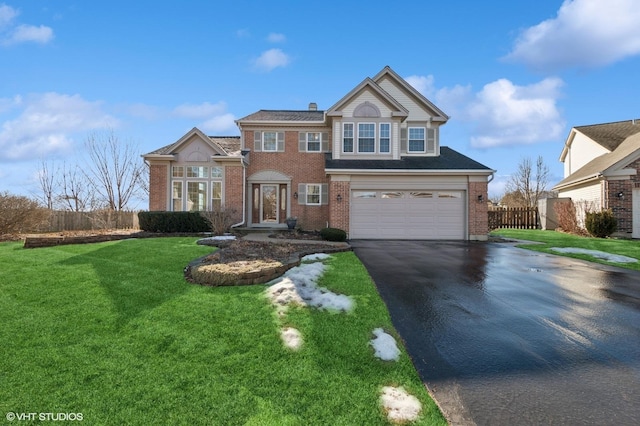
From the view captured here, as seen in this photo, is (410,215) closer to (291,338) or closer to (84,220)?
(291,338)

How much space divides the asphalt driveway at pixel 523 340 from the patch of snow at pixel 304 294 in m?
0.83

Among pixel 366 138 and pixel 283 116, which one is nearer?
pixel 366 138

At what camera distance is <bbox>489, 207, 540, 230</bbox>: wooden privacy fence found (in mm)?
22859

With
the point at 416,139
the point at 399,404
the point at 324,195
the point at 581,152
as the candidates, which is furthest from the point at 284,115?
the point at 581,152

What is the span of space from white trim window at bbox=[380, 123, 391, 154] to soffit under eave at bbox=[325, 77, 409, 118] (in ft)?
2.34

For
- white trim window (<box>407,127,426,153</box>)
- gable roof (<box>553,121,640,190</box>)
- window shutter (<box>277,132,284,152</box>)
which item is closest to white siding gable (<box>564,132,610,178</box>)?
gable roof (<box>553,121,640,190</box>)

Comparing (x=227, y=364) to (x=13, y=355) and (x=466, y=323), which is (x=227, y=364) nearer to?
(x=13, y=355)

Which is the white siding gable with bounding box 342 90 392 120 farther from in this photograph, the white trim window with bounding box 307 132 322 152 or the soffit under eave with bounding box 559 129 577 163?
the soffit under eave with bounding box 559 129 577 163

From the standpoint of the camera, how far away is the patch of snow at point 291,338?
344 cm

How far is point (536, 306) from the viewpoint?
16.9ft

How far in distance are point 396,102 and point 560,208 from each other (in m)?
12.8

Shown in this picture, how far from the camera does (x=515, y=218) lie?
23375 millimetres

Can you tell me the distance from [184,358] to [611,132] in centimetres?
3029

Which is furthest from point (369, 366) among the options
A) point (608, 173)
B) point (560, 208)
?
point (560, 208)
